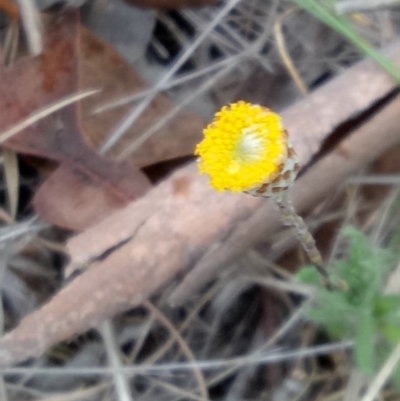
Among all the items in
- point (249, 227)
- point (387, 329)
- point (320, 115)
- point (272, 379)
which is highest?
point (320, 115)

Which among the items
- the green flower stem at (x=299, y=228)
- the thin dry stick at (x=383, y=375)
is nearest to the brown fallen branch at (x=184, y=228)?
the green flower stem at (x=299, y=228)

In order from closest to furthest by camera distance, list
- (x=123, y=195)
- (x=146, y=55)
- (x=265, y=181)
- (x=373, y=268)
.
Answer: (x=265, y=181), (x=373, y=268), (x=123, y=195), (x=146, y=55)

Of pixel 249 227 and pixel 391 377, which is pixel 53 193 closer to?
pixel 249 227

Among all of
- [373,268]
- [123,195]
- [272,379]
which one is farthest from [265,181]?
[272,379]

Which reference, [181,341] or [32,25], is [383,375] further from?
[32,25]

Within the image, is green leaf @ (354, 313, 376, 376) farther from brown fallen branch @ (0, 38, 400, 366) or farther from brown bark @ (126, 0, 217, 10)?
brown bark @ (126, 0, 217, 10)

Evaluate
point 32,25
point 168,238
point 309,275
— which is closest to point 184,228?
point 168,238

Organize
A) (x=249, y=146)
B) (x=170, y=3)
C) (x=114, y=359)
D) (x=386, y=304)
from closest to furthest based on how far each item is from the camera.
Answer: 1. (x=249, y=146)
2. (x=386, y=304)
3. (x=114, y=359)
4. (x=170, y=3)
